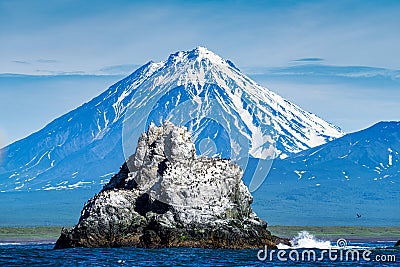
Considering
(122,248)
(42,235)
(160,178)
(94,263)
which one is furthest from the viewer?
(42,235)

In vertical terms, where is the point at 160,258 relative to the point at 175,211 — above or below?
below

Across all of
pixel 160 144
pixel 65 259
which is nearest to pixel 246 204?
pixel 160 144

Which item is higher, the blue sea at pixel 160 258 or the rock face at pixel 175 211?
the rock face at pixel 175 211

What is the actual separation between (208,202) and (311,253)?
10.1 m

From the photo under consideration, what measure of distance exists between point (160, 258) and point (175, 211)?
12.3 m

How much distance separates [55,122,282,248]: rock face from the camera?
8644cm

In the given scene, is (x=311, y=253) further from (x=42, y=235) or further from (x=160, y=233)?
(x=42, y=235)

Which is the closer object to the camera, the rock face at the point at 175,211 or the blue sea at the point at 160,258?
the blue sea at the point at 160,258

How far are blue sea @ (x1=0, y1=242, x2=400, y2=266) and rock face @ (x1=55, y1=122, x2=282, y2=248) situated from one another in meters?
2.79

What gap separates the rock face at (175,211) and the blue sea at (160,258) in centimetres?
279

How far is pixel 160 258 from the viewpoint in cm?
7481

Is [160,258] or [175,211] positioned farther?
[175,211]

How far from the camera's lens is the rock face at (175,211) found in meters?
86.4

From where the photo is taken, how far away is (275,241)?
93.1m
